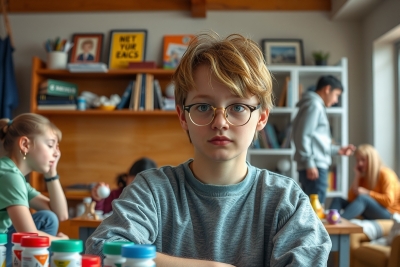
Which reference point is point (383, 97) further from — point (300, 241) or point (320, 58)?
point (300, 241)

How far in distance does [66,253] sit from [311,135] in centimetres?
322

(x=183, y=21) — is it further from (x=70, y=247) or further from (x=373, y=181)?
(x=70, y=247)

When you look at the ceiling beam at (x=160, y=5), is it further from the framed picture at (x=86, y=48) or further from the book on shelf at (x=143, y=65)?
the book on shelf at (x=143, y=65)

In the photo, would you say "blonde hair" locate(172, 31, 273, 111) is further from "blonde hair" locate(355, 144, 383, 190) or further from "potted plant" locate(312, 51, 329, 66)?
"potted plant" locate(312, 51, 329, 66)

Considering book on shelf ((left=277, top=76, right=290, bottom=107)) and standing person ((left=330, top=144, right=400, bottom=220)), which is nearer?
standing person ((left=330, top=144, right=400, bottom=220))

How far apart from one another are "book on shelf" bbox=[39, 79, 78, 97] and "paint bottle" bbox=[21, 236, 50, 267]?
4068 mm

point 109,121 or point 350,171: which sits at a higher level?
point 109,121

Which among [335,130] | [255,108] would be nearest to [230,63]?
[255,108]

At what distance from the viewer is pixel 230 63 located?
1197 millimetres

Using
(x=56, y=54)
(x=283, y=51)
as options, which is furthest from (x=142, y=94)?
(x=283, y=51)

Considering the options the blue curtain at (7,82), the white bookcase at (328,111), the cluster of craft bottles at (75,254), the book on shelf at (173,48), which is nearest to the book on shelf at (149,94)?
the book on shelf at (173,48)

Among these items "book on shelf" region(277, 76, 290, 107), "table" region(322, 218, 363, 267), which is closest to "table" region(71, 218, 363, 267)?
"table" region(322, 218, 363, 267)

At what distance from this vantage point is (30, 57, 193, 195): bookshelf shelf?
501cm

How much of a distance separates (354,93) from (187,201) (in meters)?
4.08
